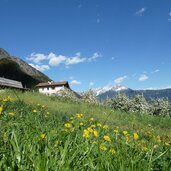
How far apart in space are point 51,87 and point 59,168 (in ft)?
426

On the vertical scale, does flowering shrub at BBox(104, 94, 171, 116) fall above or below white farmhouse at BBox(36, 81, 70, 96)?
below

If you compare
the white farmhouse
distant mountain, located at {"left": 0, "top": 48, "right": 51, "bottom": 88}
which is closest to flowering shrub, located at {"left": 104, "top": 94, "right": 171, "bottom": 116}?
the white farmhouse

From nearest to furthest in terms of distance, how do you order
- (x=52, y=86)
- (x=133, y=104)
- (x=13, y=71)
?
(x=133, y=104) < (x=52, y=86) < (x=13, y=71)

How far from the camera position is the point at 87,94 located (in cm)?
8719

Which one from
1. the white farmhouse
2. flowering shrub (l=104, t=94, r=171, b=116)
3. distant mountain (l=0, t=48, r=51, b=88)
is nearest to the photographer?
flowering shrub (l=104, t=94, r=171, b=116)

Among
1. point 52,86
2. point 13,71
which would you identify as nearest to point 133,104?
point 52,86

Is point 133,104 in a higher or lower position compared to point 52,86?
lower

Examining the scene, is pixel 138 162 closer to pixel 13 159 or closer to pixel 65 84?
pixel 13 159

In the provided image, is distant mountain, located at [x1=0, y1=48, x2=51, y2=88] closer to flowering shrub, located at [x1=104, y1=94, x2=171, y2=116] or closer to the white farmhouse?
the white farmhouse

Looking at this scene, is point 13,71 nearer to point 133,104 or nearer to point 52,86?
point 52,86

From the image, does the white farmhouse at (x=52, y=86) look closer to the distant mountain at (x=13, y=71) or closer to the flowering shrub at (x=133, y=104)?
the distant mountain at (x=13, y=71)

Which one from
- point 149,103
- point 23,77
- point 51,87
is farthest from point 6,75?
point 149,103

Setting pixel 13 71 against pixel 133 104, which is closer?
pixel 133 104

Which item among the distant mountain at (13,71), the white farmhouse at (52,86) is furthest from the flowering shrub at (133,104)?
the distant mountain at (13,71)
